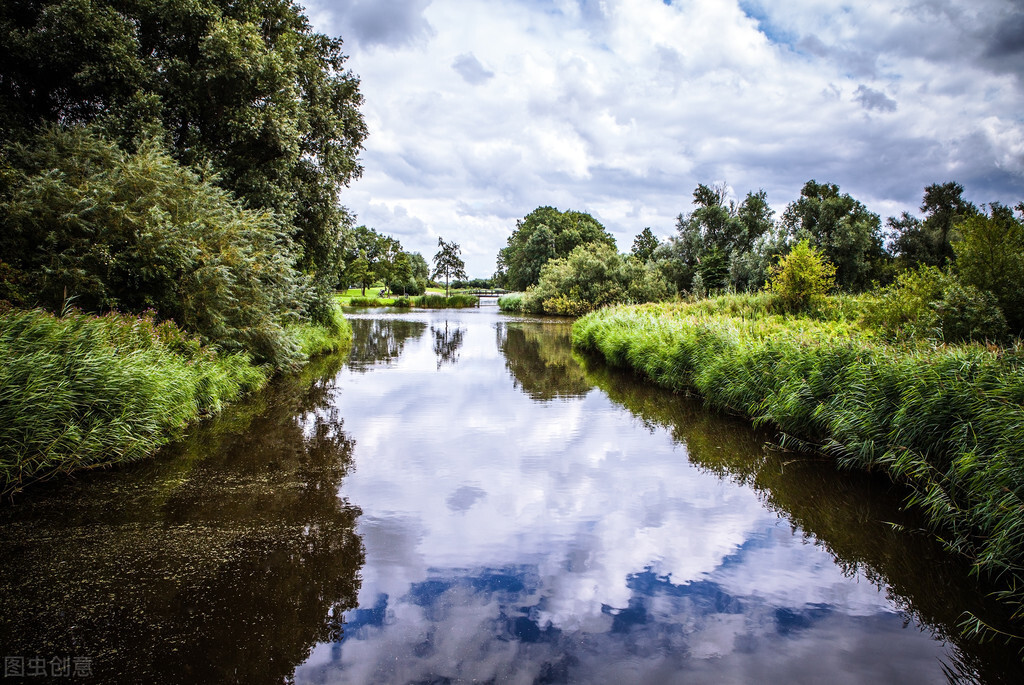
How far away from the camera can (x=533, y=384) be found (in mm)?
14641

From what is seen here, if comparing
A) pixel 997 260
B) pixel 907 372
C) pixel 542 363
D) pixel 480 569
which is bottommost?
pixel 480 569

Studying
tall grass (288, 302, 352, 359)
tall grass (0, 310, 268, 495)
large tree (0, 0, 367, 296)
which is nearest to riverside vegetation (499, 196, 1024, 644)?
tall grass (0, 310, 268, 495)

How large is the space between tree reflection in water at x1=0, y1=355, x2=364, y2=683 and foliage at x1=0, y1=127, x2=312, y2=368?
4.23m

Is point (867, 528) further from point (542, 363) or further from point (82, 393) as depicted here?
point (542, 363)

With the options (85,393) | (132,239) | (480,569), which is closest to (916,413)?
(480,569)

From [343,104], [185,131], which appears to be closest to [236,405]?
[185,131]

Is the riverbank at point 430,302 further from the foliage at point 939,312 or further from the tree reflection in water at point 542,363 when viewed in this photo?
the foliage at point 939,312

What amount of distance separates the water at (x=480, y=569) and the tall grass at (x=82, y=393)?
405 mm

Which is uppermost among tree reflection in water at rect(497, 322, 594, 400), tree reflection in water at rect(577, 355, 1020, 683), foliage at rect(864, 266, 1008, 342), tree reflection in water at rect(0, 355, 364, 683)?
foliage at rect(864, 266, 1008, 342)

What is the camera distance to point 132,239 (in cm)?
998

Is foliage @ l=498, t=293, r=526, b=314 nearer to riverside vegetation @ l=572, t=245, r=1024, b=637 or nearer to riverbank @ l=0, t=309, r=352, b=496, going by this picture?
riverside vegetation @ l=572, t=245, r=1024, b=637

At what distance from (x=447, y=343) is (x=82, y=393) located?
1859cm

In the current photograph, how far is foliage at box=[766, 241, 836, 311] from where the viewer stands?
21.4m

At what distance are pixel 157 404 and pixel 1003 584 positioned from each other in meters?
9.30
